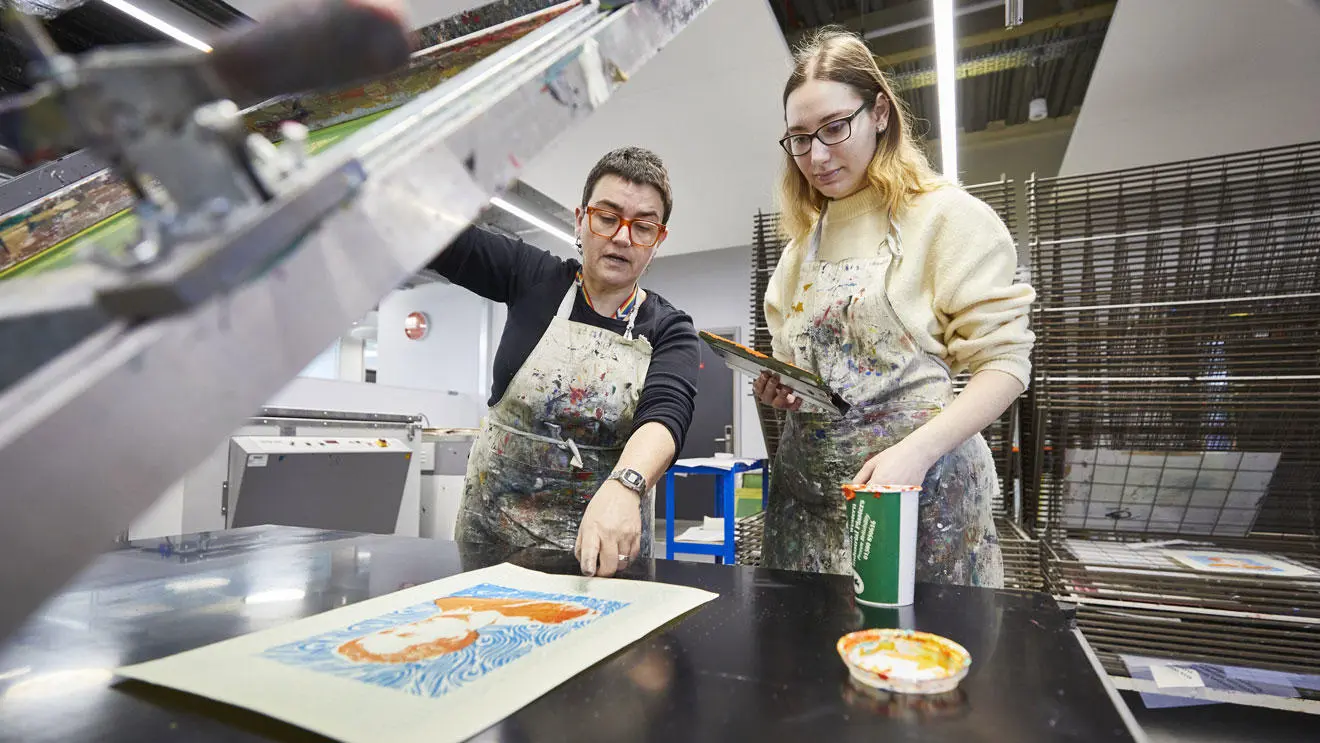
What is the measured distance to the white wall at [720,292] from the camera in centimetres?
722

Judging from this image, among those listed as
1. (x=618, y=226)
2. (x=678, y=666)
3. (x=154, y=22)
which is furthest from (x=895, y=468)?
(x=154, y=22)

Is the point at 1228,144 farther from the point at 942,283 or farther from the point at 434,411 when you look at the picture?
the point at 434,411

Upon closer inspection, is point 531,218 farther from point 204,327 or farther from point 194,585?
point 204,327

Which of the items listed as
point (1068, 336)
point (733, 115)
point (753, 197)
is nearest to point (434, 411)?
point (753, 197)

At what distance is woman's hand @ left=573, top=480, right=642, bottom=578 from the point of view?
3.12 feet

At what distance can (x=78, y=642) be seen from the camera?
2.09 ft

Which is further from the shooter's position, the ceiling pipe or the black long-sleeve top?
the ceiling pipe

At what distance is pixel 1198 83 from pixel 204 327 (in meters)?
4.99

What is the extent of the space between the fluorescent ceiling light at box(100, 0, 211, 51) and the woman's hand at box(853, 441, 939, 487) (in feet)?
10.1

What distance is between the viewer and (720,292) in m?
7.52

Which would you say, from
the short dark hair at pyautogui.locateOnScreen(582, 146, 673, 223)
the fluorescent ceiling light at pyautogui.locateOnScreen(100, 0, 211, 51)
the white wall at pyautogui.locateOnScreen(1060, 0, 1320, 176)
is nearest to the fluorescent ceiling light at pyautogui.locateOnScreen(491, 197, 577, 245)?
the fluorescent ceiling light at pyautogui.locateOnScreen(100, 0, 211, 51)

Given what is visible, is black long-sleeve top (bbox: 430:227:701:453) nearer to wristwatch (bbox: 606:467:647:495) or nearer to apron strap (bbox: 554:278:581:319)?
apron strap (bbox: 554:278:581:319)

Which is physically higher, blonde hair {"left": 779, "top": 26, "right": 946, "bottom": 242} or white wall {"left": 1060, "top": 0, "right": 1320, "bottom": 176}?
white wall {"left": 1060, "top": 0, "right": 1320, "bottom": 176}

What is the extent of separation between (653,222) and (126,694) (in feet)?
3.81
